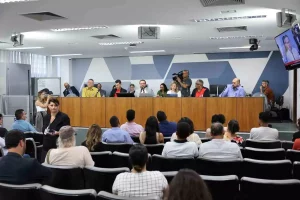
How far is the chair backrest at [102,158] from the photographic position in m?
3.82

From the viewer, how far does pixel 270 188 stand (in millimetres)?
2488

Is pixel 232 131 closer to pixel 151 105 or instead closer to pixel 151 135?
pixel 151 135

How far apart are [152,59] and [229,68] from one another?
3747 millimetres

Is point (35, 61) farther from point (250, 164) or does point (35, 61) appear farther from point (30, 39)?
point (250, 164)

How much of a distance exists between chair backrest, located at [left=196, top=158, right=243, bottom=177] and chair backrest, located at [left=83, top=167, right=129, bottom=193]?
0.94 metres

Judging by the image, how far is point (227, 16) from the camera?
7.08 meters

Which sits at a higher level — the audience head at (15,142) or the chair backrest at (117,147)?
the audience head at (15,142)

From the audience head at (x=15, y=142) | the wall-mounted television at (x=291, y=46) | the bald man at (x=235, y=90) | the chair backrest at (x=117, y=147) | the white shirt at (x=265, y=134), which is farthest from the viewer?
the bald man at (x=235, y=90)

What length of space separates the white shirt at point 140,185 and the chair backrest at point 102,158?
1418 mm

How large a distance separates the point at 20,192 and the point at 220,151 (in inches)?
85.6

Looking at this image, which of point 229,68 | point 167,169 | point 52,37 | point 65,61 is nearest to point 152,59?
point 229,68

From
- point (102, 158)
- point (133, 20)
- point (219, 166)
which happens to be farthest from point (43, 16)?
point (219, 166)

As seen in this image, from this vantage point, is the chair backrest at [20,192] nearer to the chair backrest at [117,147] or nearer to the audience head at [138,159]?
the audience head at [138,159]

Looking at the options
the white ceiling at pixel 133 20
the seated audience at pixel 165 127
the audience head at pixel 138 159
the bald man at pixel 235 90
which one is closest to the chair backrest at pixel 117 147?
the seated audience at pixel 165 127
